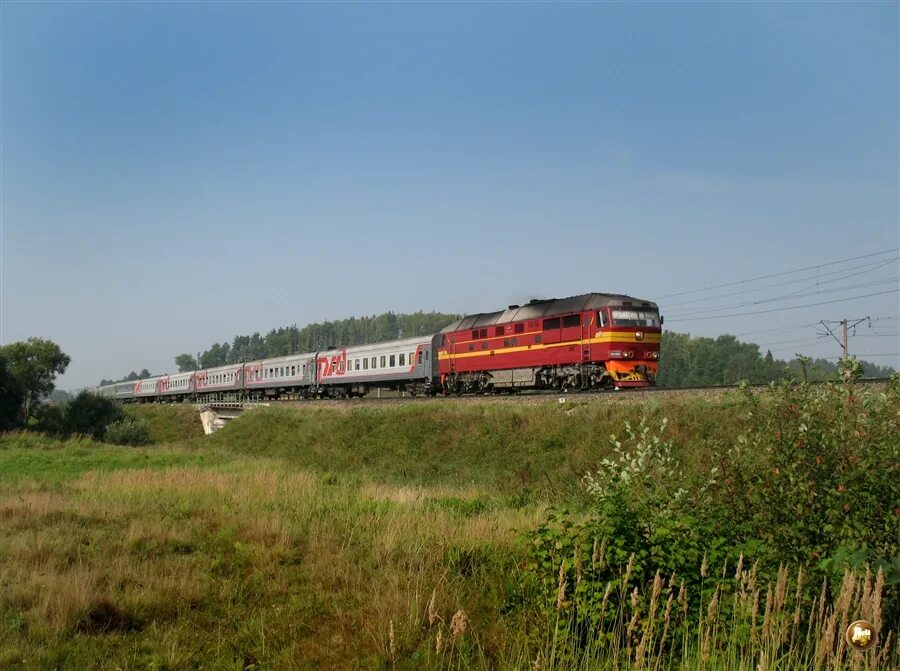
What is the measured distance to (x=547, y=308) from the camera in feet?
106

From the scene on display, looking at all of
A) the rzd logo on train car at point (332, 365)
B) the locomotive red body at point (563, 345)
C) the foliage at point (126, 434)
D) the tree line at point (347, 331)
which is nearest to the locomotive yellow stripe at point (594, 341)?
the locomotive red body at point (563, 345)

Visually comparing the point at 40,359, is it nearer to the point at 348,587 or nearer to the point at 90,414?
the point at 90,414

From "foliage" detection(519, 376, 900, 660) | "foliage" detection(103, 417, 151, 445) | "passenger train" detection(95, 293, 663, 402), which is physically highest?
"passenger train" detection(95, 293, 663, 402)

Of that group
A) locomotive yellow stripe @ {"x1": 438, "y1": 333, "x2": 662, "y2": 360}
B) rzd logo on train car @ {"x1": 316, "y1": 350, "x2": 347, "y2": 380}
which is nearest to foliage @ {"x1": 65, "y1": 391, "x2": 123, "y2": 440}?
rzd logo on train car @ {"x1": 316, "y1": 350, "x2": 347, "y2": 380}

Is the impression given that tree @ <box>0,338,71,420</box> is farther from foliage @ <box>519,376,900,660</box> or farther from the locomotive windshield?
foliage @ <box>519,376,900,660</box>

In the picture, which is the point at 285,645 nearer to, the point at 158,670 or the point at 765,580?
the point at 158,670

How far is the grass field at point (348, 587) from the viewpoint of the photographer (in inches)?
241

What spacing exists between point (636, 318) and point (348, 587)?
21.6m

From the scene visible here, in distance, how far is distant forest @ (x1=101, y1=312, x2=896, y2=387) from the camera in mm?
9920

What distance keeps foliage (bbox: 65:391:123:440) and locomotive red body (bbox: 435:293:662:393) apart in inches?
1281

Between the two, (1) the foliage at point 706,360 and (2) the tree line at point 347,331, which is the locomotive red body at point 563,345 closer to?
(1) the foliage at point 706,360

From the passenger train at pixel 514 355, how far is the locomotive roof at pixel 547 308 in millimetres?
54

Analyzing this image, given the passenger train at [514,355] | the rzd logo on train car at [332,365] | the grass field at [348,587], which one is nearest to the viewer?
Answer: the grass field at [348,587]

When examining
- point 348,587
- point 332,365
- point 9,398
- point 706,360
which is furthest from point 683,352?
point 348,587
